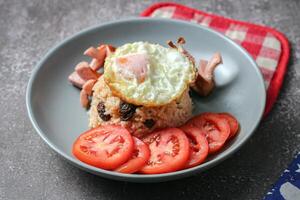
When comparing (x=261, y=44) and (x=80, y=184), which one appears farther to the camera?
(x=261, y=44)

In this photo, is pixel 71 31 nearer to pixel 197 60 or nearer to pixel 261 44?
pixel 197 60

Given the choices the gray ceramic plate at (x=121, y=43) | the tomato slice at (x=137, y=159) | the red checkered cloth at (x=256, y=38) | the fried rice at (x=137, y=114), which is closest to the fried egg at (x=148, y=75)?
the fried rice at (x=137, y=114)

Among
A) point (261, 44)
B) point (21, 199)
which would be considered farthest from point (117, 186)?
point (261, 44)

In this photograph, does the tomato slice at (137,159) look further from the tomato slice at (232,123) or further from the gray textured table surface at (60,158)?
the tomato slice at (232,123)

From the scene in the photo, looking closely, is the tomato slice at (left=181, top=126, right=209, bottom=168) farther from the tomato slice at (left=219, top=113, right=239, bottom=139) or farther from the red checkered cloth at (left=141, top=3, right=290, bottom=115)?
the red checkered cloth at (left=141, top=3, right=290, bottom=115)

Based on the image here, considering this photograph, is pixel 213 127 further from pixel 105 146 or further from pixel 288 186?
pixel 105 146

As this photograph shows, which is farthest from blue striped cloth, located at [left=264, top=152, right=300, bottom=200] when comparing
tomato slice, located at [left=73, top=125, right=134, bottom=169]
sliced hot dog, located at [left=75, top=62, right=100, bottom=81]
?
→ sliced hot dog, located at [left=75, top=62, right=100, bottom=81]
